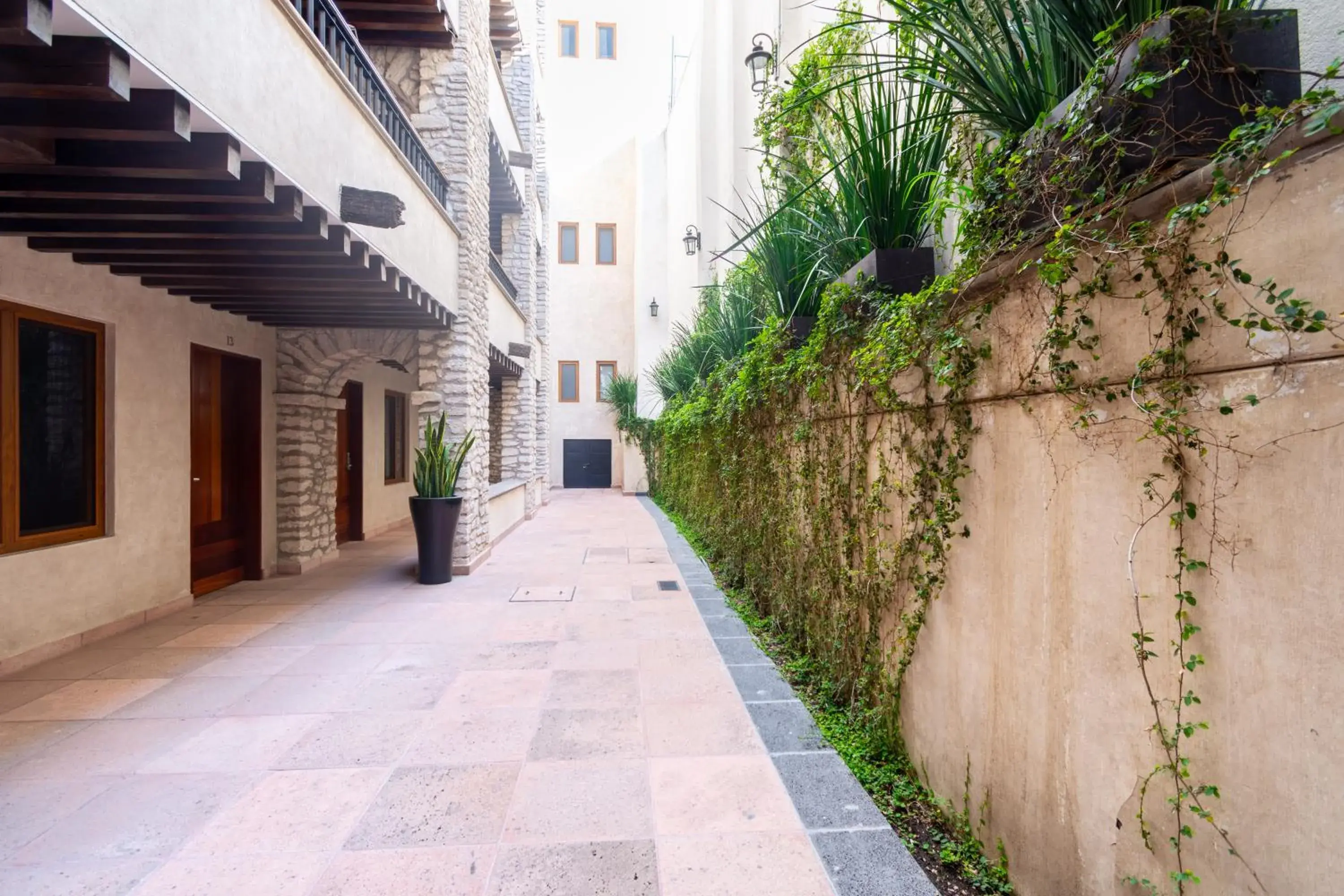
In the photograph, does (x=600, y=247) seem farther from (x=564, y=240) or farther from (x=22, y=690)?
(x=22, y=690)

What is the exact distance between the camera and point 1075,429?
4.96ft

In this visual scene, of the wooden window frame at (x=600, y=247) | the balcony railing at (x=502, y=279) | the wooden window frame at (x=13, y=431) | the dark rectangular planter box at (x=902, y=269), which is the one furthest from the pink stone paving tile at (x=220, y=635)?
the wooden window frame at (x=600, y=247)

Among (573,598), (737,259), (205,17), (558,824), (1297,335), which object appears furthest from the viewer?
(737,259)

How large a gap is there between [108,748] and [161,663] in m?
1.19

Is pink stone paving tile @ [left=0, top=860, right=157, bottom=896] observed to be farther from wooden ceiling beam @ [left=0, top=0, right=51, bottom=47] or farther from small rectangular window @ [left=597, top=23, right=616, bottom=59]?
small rectangular window @ [left=597, top=23, right=616, bottom=59]

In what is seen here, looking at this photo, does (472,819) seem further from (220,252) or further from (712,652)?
(220,252)

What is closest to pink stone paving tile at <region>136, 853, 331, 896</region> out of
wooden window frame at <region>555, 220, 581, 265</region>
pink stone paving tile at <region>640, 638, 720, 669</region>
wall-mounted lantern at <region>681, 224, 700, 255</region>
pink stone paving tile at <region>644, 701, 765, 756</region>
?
pink stone paving tile at <region>644, 701, 765, 756</region>

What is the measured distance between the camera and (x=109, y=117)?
2.43 meters

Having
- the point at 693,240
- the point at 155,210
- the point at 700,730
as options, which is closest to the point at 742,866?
the point at 700,730

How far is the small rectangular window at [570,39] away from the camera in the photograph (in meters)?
18.5

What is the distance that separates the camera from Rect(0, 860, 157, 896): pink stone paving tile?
184 centimetres

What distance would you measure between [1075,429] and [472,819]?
2164 millimetres

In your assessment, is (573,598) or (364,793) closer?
(364,793)

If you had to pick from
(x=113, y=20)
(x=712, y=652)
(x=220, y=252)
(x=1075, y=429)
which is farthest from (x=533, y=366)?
(x=1075, y=429)
